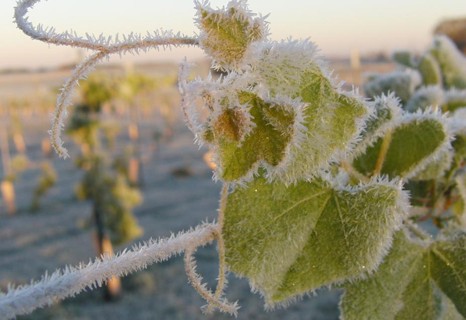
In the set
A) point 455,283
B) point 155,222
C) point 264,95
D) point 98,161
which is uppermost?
point 264,95

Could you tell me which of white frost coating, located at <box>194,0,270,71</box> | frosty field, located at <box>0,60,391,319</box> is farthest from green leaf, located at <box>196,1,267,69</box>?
frosty field, located at <box>0,60,391,319</box>

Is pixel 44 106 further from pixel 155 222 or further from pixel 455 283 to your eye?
pixel 455 283

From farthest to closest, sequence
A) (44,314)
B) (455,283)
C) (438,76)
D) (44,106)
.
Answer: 1. (44,106)
2. (44,314)
3. (438,76)
4. (455,283)

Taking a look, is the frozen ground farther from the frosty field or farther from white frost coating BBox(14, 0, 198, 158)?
white frost coating BBox(14, 0, 198, 158)

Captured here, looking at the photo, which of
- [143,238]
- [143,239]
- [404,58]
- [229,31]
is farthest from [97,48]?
[143,238]

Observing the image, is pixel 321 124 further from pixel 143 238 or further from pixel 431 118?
pixel 143 238

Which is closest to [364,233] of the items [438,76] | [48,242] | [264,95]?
[264,95]

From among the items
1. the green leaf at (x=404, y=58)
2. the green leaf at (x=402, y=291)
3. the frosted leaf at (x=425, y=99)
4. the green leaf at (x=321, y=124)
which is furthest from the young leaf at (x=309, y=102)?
the green leaf at (x=404, y=58)
